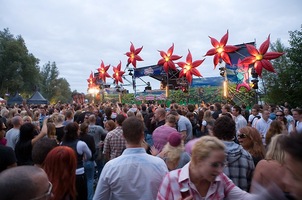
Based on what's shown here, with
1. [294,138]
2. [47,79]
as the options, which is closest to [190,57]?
[294,138]

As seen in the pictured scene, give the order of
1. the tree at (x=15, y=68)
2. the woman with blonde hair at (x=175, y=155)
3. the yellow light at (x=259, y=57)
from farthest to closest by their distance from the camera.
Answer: the tree at (x=15, y=68), the yellow light at (x=259, y=57), the woman with blonde hair at (x=175, y=155)

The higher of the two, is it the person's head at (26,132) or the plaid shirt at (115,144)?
→ the person's head at (26,132)

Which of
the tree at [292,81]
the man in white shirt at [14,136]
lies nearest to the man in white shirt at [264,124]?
the man in white shirt at [14,136]

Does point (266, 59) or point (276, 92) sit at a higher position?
point (266, 59)

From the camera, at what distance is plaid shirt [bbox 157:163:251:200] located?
7.11ft

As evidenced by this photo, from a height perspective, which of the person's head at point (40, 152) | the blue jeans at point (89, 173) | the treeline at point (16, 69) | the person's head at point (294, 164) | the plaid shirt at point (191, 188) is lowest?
the blue jeans at point (89, 173)

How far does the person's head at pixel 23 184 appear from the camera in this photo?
1367mm

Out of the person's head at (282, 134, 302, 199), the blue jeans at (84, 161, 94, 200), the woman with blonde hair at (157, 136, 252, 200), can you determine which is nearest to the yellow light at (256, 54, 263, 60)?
the blue jeans at (84, 161, 94, 200)

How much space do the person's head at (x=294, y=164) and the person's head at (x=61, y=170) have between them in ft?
7.27

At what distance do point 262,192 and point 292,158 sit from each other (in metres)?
0.25

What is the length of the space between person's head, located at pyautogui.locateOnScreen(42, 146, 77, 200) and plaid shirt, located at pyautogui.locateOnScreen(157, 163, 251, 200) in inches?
43.9

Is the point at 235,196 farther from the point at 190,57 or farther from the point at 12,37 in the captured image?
the point at 12,37

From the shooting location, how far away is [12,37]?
52125 mm

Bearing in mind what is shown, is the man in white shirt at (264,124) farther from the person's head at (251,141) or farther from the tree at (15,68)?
the tree at (15,68)
